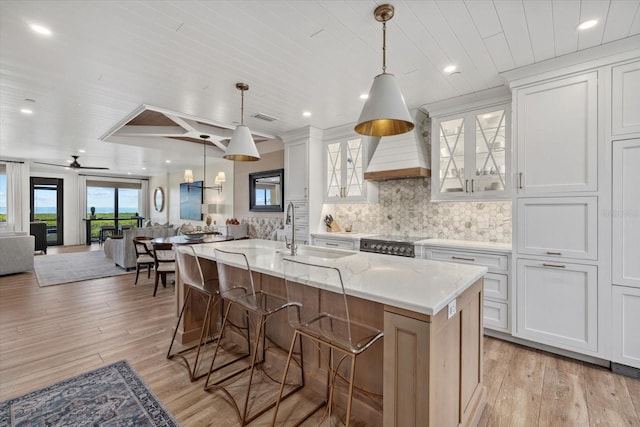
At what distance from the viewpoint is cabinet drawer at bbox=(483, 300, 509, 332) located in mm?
2902

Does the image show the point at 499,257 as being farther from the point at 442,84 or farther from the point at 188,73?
the point at 188,73

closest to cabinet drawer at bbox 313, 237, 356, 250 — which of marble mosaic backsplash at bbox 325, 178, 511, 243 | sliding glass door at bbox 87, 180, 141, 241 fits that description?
marble mosaic backsplash at bbox 325, 178, 511, 243

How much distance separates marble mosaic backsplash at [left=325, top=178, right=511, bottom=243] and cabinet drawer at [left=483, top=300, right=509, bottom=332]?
2.64 feet

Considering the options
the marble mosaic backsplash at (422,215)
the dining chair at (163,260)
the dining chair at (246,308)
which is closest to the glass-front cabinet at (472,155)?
the marble mosaic backsplash at (422,215)

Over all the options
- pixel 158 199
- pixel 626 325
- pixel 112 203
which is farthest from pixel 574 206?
pixel 112 203

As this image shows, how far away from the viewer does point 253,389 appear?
213 cm

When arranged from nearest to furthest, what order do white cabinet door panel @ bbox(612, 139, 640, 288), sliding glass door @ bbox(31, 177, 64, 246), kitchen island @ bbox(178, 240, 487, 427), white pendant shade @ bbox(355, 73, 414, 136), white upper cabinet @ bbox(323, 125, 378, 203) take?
1. kitchen island @ bbox(178, 240, 487, 427)
2. white pendant shade @ bbox(355, 73, 414, 136)
3. white cabinet door panel @ bbox(612, 139, 640, 288)
4. white upper cabinet @ bbox(323, 125, 378, 203)
5. sliding glass door @ bbox(31, 177, 64, 246)

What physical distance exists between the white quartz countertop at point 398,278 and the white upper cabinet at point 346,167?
2.11 meters

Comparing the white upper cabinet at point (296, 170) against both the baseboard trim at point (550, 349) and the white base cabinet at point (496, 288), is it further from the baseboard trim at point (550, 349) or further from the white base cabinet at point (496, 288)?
the baseboard trim at point (550, 349)

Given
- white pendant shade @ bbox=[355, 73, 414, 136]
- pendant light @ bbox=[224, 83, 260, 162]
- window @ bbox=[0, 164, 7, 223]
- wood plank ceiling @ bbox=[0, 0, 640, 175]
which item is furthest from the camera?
window @ bbox=[0, 164, 7, 223]

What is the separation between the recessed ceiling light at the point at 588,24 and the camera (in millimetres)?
2041

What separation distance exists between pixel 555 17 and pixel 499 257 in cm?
202

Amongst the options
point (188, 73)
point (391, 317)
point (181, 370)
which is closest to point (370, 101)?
point (391, 317)

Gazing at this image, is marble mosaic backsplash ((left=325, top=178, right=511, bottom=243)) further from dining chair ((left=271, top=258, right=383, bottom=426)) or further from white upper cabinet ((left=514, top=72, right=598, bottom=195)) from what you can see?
dining chair ((left=271, top=258, right=383, bottom=426))
